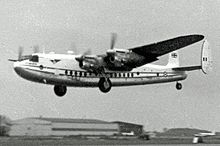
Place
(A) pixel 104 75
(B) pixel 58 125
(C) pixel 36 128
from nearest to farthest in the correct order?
(A) pixel 104 75, (C) pixel 36 128, (B) pixel 58 125

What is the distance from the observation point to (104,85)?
95.1 feet

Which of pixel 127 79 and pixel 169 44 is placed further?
pixel 127 79

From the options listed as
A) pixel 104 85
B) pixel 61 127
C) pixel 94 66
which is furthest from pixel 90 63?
pixel 61 127

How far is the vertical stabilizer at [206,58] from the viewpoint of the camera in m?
31.8

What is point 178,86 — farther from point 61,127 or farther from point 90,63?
point 61,127

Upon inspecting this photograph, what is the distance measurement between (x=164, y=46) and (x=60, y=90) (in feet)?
27.1

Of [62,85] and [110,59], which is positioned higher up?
[110,59]

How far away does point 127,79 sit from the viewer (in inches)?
1230

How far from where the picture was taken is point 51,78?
90.8 ft

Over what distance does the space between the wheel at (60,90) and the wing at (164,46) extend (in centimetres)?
583

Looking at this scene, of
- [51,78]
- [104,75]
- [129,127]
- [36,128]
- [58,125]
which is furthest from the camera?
[129,127]

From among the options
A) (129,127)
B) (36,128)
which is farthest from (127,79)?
(129,127)

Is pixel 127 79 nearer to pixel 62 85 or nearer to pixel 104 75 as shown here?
pixel 104 75

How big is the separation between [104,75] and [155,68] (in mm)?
6279
